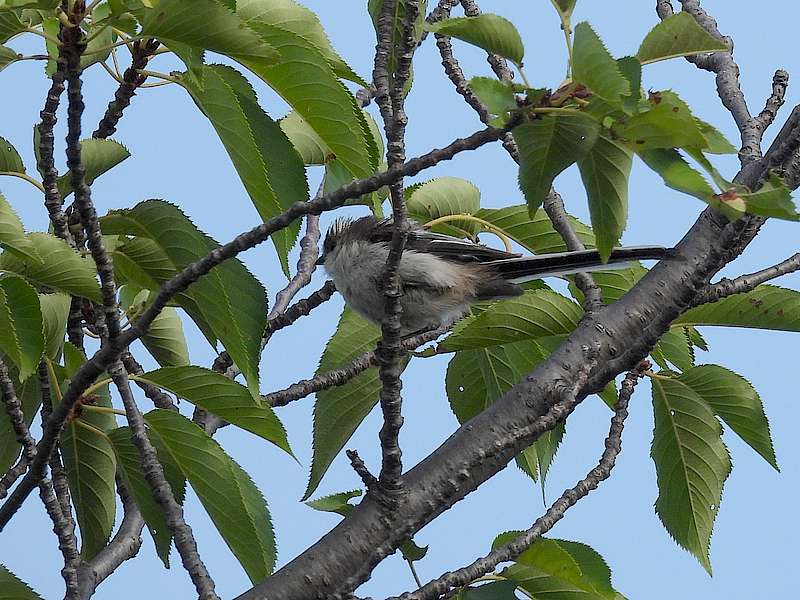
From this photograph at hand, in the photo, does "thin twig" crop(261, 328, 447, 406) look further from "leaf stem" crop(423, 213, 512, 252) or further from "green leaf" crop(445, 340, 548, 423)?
"leaf stem" crop(423, 213, 512, 252)

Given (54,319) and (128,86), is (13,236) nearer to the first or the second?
(54,319)

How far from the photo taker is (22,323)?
3162 millimetres

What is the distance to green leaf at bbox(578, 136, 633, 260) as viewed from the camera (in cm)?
278

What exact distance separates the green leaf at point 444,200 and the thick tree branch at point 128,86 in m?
1.26

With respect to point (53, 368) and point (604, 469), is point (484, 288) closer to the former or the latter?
point (604, 469)

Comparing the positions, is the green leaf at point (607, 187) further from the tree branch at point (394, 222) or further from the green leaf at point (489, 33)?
the tree branch at point (394, 222)

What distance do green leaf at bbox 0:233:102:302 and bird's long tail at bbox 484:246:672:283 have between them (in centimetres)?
184

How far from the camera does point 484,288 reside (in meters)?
5.03

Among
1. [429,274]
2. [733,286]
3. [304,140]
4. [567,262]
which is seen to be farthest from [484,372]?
[304,140]

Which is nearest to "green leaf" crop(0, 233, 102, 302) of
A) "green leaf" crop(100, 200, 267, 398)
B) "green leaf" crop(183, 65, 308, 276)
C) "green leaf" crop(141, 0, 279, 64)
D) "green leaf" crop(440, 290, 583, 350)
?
"green leaf" crop(100, 200, 267, 398)

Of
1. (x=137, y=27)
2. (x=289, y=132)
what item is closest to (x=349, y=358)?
(x=289, y=132)

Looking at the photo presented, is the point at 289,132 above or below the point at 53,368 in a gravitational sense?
above

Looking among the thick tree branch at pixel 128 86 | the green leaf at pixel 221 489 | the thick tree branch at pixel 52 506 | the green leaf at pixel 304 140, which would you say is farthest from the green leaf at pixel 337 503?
the thick tree branch at pixel 128 86

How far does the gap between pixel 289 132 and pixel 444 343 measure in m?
1.19
